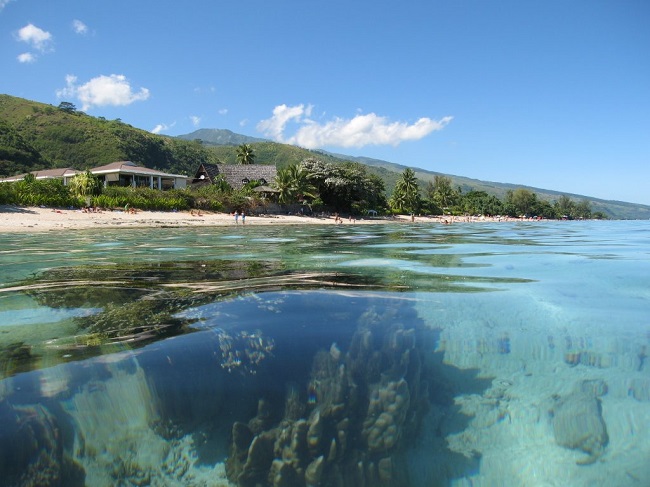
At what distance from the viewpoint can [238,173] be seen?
57406 millimetres

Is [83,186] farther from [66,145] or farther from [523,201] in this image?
[523,201]

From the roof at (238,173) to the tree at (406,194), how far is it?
69.2 feet

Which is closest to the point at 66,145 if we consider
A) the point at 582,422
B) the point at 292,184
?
the point at 292,184

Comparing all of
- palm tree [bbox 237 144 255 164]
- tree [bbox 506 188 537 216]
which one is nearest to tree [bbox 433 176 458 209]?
tree [bbox 506 188 537 216]

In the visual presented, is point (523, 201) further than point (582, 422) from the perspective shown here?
Yes

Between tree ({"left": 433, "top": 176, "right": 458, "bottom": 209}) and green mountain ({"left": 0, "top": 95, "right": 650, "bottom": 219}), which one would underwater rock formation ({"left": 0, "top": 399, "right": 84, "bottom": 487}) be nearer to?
green mountain ({"left": 0, "top": 95, "right": 650, "bottom": 219})

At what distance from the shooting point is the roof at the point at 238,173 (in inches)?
2216

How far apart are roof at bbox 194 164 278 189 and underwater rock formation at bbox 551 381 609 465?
5432 centimetres

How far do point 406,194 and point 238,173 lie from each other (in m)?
26.6

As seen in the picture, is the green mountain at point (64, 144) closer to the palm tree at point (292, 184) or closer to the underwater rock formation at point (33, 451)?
the palm tree at point (292, 184)

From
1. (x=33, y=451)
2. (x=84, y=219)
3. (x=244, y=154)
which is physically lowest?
(x=33, y=451)

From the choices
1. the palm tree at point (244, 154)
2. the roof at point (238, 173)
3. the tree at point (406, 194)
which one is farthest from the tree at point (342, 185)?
the palm tree at point (244, 154)

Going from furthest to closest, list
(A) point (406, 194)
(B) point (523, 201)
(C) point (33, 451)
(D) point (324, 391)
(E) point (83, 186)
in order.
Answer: (B) point (523, 201)
(A) point (406, 194)
(E) point (83, 186)
(D) point (324, 391)
(C) point (33, 451)

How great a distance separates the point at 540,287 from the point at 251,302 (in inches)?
166
